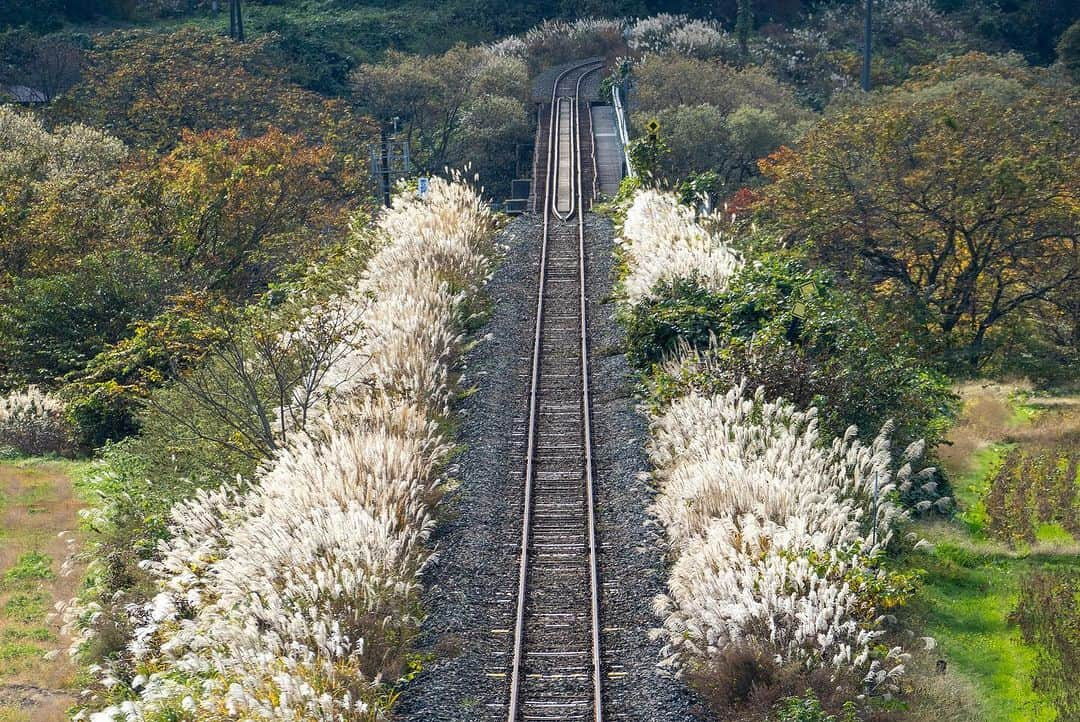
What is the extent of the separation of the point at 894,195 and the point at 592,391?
13.9 metres

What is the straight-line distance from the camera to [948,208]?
31.6m

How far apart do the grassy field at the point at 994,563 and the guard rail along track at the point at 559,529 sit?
4.07m

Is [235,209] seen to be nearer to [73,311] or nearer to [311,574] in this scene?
[73,311]

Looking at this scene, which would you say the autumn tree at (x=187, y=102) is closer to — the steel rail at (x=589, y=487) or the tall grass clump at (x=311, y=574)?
the steel rail at (x=589, y=487)

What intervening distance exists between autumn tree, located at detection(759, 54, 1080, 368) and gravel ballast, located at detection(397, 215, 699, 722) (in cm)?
1063

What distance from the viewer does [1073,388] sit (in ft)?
93.9

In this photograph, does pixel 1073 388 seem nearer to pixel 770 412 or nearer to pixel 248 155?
pixel 770 412

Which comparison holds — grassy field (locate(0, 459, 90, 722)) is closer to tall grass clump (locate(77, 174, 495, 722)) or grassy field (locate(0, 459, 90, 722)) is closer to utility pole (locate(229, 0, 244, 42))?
tall grass clump (locate(77, 174, 495, 722))

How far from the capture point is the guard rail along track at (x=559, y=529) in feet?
43.1

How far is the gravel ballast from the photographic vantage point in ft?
42.2

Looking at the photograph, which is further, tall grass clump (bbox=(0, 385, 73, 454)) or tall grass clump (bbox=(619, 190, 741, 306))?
tall grass clump (bbox=(0, 385, 73, 454))

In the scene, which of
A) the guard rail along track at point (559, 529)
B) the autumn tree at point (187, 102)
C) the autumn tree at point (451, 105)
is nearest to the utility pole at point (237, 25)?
the autumn tree at point (451, 105)

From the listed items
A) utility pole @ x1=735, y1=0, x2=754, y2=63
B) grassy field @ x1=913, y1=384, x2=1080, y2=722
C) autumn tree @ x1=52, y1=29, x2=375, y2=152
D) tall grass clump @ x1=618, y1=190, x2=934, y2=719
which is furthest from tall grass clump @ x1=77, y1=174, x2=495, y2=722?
utility pole @ x1=735, y1=0, x2=754, y2=63

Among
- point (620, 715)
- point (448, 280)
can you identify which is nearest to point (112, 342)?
point (448, 280)
